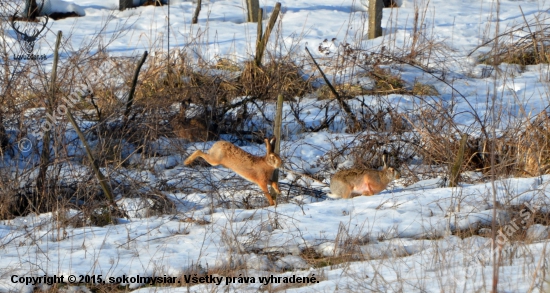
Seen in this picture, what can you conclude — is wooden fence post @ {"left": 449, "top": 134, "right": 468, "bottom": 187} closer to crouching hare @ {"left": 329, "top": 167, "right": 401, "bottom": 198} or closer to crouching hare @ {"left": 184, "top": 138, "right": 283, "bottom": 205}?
crouching hare @ {"left": 329, "top": 167, "right": 401, "bottom": 198}

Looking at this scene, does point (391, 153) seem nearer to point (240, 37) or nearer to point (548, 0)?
point (240, 37)

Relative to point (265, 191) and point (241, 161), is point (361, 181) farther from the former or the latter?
point (241, 161)

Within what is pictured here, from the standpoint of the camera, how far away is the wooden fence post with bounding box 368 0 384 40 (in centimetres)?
1258

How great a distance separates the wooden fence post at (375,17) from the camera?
41.3ft

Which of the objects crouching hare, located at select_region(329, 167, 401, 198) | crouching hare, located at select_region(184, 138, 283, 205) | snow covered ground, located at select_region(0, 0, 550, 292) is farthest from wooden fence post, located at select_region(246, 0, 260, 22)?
crouching hare, located at select_region(184, 138, 283, 205)

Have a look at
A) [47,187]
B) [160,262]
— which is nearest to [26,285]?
[160,262]

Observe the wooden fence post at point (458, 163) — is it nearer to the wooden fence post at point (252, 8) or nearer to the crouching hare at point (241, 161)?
the crouching hare at point (241, 161)

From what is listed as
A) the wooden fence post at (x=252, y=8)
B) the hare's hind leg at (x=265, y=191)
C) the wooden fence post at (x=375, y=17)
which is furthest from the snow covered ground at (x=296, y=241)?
the wooden fence post at (x=252, y=8)

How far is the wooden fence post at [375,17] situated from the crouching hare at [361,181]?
21.4 ft

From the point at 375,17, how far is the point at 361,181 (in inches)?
263

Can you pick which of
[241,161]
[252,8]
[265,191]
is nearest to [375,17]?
[252,8]

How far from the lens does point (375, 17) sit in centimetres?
1262

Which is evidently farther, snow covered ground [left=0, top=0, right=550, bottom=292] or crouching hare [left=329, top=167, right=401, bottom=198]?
crouching hare [left=329, top=167, right=401, bottom=198]

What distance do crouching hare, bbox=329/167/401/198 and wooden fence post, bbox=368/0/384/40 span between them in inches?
256
